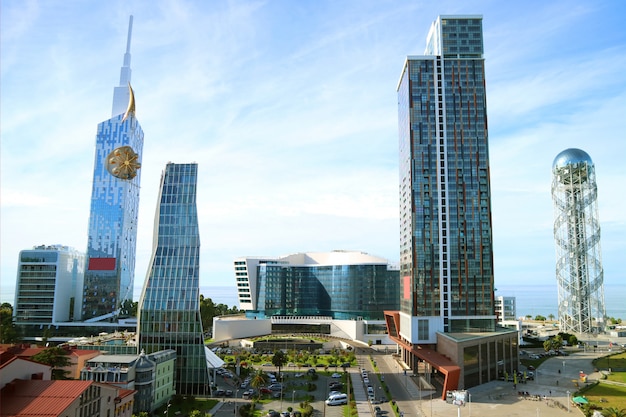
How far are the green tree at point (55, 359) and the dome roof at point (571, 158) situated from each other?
171 meters

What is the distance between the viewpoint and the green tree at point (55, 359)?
2992 inches

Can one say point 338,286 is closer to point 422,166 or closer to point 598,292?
point 422,166

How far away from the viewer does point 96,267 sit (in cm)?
19462

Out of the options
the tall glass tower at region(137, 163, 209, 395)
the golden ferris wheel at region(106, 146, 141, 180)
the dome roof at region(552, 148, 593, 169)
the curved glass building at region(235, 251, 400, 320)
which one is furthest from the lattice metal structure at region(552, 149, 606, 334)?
the golden ferris wheel at region(106, 146, 141, 180)

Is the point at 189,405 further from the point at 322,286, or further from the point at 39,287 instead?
the point at 39,287

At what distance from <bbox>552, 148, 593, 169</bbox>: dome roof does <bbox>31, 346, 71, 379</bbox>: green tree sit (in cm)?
17120

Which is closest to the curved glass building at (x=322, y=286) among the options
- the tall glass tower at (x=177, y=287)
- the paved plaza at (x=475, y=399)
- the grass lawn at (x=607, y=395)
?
the paved plaza at (x=475, y=399)

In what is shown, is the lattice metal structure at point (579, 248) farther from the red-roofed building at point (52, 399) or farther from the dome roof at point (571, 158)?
the red-roofed building at point (52, 399)

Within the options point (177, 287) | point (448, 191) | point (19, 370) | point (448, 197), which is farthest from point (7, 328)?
point (448, 191)

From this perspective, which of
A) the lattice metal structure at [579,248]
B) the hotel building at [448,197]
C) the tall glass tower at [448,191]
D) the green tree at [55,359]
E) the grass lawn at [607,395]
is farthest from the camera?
the lattice metal structure at [579,248]

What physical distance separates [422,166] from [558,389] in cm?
5638

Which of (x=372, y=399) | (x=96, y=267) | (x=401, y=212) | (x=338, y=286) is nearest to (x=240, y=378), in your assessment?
(x=372, y=399)

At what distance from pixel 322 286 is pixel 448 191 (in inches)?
3534

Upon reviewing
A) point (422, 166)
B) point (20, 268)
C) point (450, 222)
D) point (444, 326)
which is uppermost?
point (422, 166)
